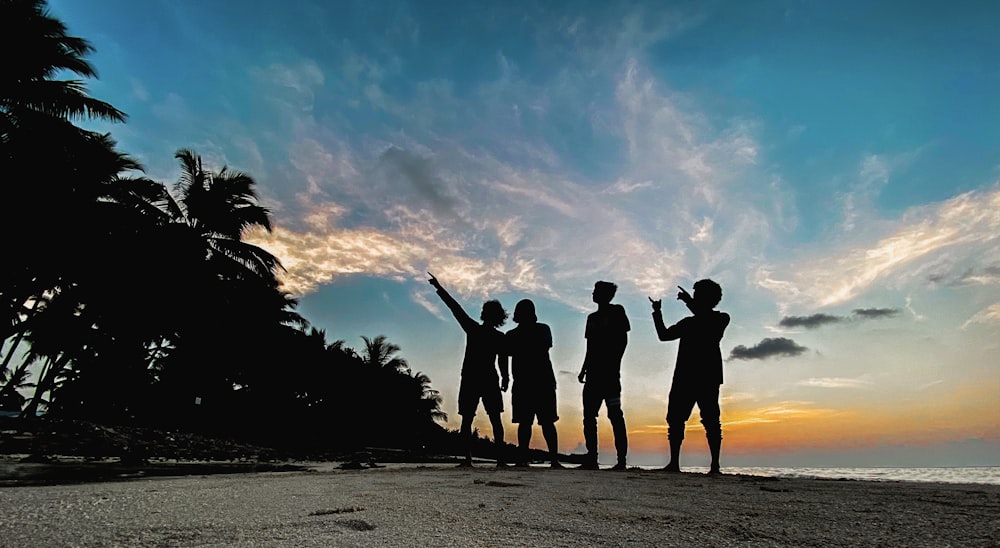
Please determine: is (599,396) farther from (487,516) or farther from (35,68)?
(35,68)

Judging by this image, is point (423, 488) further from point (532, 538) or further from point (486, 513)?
point (532, 538)

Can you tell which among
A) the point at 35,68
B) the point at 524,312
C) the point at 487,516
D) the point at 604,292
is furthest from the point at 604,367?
the point at 35,68

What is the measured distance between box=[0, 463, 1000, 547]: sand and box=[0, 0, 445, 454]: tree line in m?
14.8

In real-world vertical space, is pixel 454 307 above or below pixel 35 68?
below

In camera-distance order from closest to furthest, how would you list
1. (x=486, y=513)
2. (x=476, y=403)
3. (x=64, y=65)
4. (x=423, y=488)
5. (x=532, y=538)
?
(x=532, y=538)
(x=486, y=513)
(x=423, y=488)
(x=476, y=403)
(x=64, y=65)

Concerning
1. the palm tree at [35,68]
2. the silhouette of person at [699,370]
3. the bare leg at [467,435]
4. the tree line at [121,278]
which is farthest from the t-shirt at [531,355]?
the palm tree at [35,68]

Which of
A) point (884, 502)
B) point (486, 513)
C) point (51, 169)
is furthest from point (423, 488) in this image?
point (51, 169)

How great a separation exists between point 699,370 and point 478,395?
2403 millimetres

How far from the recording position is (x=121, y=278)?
62.7 feet

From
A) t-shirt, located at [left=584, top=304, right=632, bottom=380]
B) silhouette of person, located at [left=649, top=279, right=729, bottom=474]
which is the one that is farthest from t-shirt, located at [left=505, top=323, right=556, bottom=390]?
silhouette of person, located at [left=649, top=279, right=729, bottom=474]

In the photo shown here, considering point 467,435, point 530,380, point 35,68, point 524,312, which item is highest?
point 35,68

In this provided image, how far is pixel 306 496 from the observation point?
2.72 meters

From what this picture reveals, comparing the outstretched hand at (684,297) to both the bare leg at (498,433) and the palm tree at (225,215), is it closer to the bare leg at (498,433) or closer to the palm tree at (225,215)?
the bare leg at (498,433)

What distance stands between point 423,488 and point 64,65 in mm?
18290
